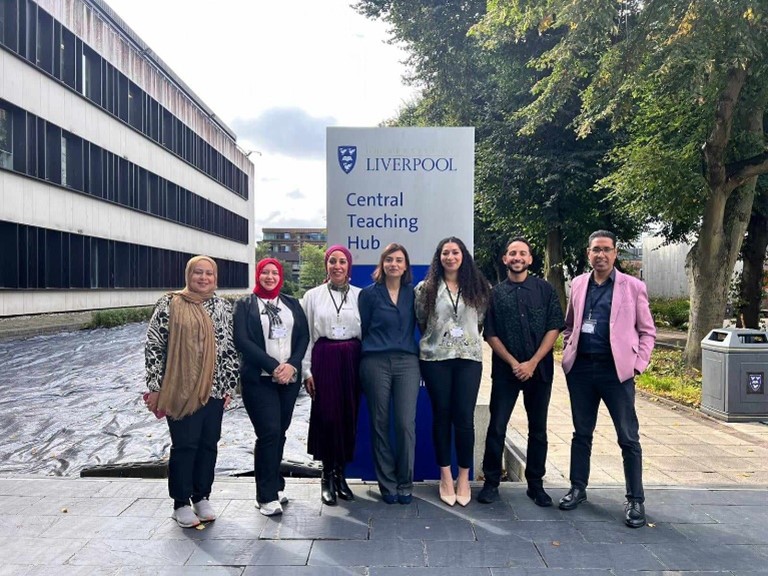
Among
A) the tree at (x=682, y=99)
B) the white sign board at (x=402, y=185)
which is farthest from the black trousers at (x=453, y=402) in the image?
the tree at (x=682, y=99)

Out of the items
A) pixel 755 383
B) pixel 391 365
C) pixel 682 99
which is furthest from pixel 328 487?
pixel 682 99

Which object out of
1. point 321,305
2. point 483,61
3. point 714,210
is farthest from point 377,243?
point 483,61

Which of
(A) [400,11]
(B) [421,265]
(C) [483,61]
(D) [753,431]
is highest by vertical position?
(A) [400,11]

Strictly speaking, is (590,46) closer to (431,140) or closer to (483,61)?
(431,140)

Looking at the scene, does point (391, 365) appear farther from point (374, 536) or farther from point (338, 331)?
point (374, 536)

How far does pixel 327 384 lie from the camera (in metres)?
4.76

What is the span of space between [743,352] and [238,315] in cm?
627

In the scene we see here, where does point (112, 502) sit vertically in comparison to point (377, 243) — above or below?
below

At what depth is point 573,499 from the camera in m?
4.71

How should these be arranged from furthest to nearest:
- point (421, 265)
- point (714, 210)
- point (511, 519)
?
point (714, 210), point (421, 265), point (511, 519)

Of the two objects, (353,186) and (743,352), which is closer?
(353,186)

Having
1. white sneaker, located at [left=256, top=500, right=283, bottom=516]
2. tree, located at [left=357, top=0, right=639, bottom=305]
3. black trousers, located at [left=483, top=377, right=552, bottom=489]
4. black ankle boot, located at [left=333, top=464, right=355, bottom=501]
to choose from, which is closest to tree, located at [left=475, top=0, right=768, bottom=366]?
tree, located at [left=357, top=0, right=639, bottom=305]

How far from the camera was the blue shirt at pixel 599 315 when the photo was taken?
455 centimetres

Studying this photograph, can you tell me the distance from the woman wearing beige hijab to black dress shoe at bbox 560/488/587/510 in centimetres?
242
